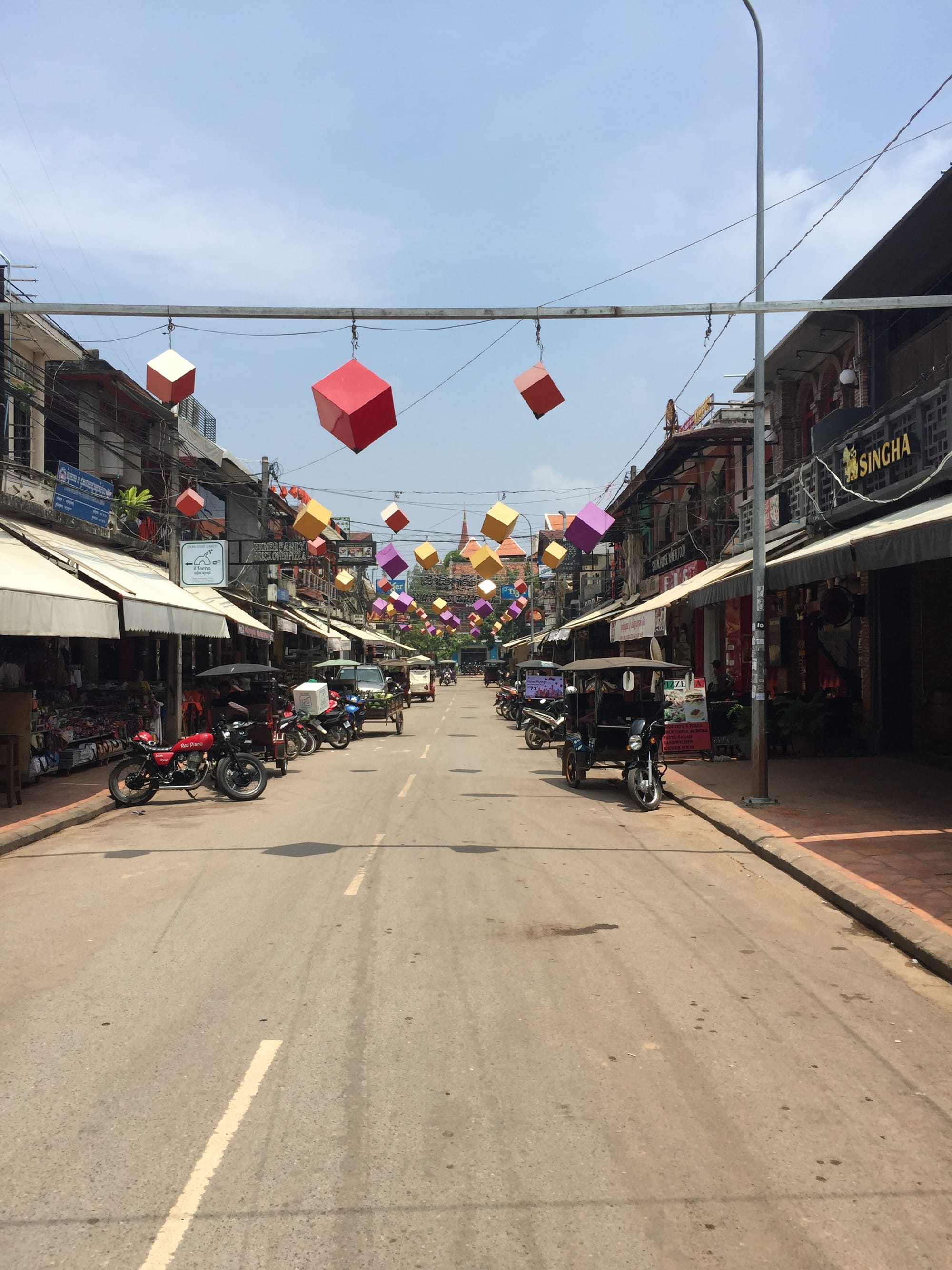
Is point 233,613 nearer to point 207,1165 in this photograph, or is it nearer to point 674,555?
point 674,555

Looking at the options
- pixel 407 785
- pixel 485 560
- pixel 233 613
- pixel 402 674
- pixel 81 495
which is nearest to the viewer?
pixel 407 785

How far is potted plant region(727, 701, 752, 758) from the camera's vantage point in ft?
62.7

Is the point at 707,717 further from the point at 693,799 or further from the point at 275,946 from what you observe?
the point at 275,946

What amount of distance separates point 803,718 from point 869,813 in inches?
236

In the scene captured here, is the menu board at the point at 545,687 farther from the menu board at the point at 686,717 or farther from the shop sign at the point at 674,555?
the menu board at the point at 686,717

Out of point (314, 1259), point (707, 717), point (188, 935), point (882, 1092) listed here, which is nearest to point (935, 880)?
point (882, 1092)

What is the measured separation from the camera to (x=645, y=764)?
1423 centimetres

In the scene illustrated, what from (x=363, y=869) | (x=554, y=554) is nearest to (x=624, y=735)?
(x=363, y=869)

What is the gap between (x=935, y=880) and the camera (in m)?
8.52

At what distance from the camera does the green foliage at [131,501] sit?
70.0 ft

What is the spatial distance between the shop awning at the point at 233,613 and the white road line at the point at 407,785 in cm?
700

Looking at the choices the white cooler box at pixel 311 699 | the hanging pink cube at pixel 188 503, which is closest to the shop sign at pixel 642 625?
the white cooler box at pixel 311 699

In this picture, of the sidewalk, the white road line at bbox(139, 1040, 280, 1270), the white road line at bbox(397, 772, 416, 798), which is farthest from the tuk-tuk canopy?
the white road line at bbox(139, 1040, 280, 1270)

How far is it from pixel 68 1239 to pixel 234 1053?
159cm
